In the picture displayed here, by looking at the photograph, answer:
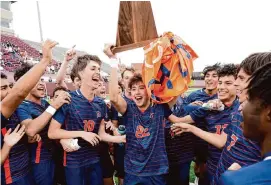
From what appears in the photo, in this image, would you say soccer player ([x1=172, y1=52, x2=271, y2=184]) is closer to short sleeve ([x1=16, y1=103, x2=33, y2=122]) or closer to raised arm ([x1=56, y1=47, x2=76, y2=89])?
short sleeve ([x1=16, y1=103, x2=33, y2=122])

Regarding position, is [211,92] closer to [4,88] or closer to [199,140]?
[199,140]

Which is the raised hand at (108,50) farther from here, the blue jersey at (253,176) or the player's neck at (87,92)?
the blue jersey at (253,176)

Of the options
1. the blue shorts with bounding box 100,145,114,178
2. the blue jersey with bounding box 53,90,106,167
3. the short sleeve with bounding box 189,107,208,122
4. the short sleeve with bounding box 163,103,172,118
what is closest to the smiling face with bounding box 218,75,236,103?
the short sleeve with bounding box 189,107,208,122

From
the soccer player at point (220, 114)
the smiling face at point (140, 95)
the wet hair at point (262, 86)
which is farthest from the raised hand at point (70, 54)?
the wet hair at point (262, 86)

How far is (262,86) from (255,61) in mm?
1078

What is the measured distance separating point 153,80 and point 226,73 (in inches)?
45.6

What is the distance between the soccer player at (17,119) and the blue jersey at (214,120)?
1800 mm

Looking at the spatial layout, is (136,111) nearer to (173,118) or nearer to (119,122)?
(173,118)

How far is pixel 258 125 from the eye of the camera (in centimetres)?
96

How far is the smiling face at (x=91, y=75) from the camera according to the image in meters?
2.97

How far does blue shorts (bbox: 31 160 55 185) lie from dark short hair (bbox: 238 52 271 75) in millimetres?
2323

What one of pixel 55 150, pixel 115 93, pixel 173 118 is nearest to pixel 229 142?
pixel 173 118

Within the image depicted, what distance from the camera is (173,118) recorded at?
2764 mm

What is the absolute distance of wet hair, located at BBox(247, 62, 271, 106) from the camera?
3.05ft
